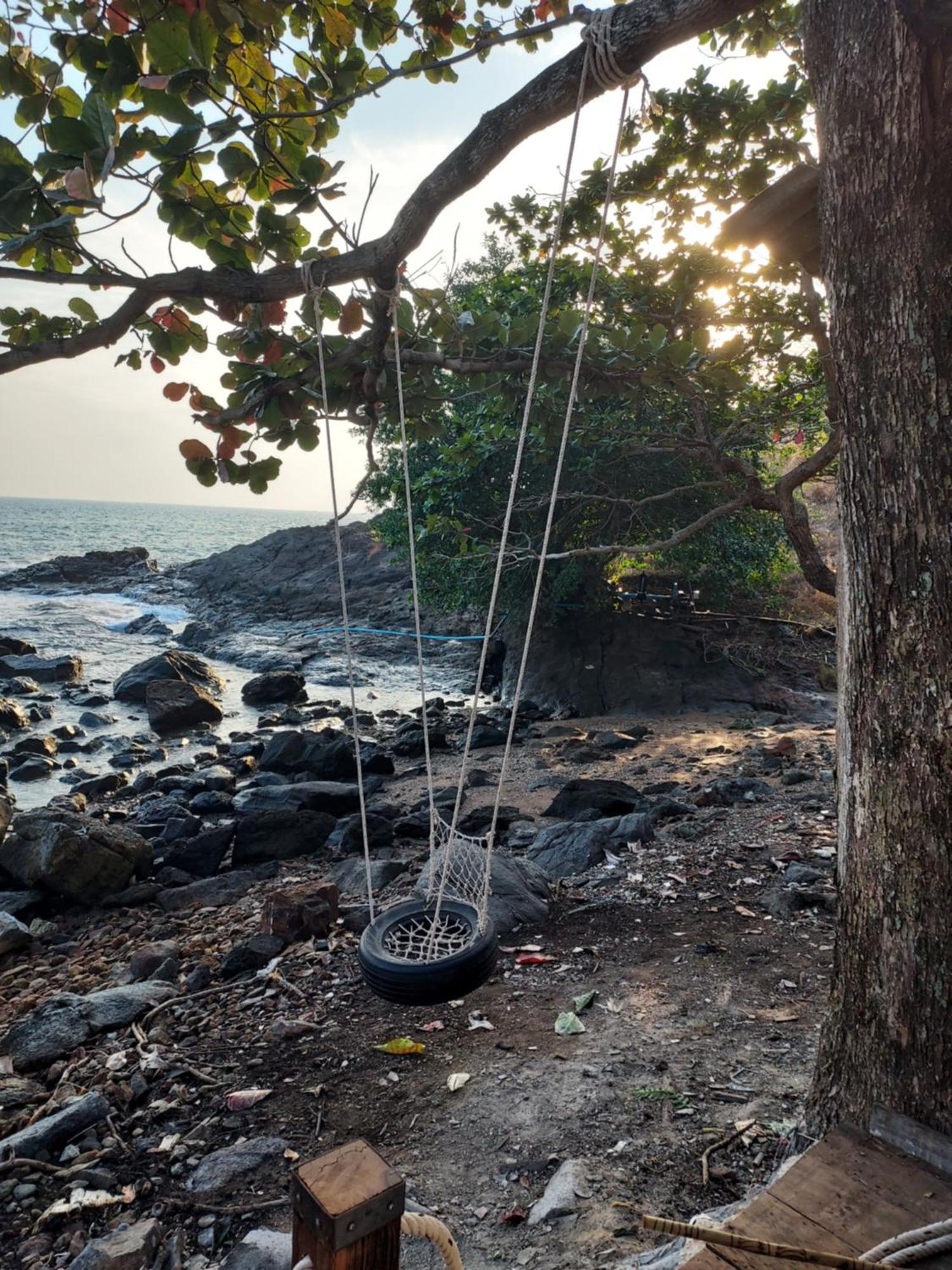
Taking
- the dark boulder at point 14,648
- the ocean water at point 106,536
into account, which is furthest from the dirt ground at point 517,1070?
the ocean water at point 106,536

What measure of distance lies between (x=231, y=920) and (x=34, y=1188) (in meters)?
2.50

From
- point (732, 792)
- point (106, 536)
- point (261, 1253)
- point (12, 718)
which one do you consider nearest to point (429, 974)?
point (261, 1253)

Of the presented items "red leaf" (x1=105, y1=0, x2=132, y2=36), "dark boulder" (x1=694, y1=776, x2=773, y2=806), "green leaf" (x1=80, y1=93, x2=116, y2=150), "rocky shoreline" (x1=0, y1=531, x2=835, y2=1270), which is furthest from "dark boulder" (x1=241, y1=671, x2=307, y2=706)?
"green leaf" (x1=80, y1=93, x2=116, y2=150)

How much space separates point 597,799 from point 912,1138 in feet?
16.3

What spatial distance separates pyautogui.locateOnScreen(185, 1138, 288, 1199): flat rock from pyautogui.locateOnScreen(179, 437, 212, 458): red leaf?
7.75ft

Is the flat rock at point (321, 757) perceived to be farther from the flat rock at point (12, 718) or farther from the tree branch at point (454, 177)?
the tree branch at point (454, 177)

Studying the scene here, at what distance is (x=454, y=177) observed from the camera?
2.28m

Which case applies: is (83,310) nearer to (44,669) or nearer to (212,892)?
(212,892)

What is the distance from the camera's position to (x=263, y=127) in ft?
8.46

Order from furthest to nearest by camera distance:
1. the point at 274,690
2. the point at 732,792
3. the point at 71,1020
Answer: the point at 274,690, the point at 732,792, the point at 71,1020

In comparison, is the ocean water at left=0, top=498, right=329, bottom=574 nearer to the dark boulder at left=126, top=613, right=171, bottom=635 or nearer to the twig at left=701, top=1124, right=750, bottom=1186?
the dark boulder at left=126, top=613, right=171, bottom=635

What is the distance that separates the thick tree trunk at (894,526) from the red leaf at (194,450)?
2053 mm

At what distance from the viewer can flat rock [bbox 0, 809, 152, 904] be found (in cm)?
575

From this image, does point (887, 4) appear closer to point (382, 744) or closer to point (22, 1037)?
point (22, 1037)
